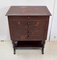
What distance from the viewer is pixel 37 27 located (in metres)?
1.79

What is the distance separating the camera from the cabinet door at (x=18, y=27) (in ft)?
5.68

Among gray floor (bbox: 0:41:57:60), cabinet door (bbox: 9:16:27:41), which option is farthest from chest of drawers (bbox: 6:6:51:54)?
gray floor (bbox: 0:41:57:60)

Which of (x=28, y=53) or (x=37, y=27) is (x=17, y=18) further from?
(x=28, y=53)

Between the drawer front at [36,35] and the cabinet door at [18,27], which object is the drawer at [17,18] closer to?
the cabinet door at [18,27]

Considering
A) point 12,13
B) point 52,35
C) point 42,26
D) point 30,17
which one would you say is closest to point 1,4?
point 12,13

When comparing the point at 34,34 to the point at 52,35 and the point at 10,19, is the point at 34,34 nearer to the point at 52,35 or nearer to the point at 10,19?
the point at 10,19

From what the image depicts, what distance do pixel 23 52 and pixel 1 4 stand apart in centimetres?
99

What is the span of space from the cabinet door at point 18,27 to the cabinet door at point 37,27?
84 mm

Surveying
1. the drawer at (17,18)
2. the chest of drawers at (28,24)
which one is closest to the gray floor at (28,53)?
the chest of drawers at (28,24)

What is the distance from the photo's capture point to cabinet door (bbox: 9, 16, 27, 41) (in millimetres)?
1731

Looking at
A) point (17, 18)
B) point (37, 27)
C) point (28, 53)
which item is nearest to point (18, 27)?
point (17, 18)

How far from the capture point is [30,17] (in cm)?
171

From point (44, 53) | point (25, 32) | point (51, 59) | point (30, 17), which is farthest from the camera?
point (44, 53)

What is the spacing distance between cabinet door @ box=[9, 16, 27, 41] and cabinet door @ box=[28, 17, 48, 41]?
0.08 metres
